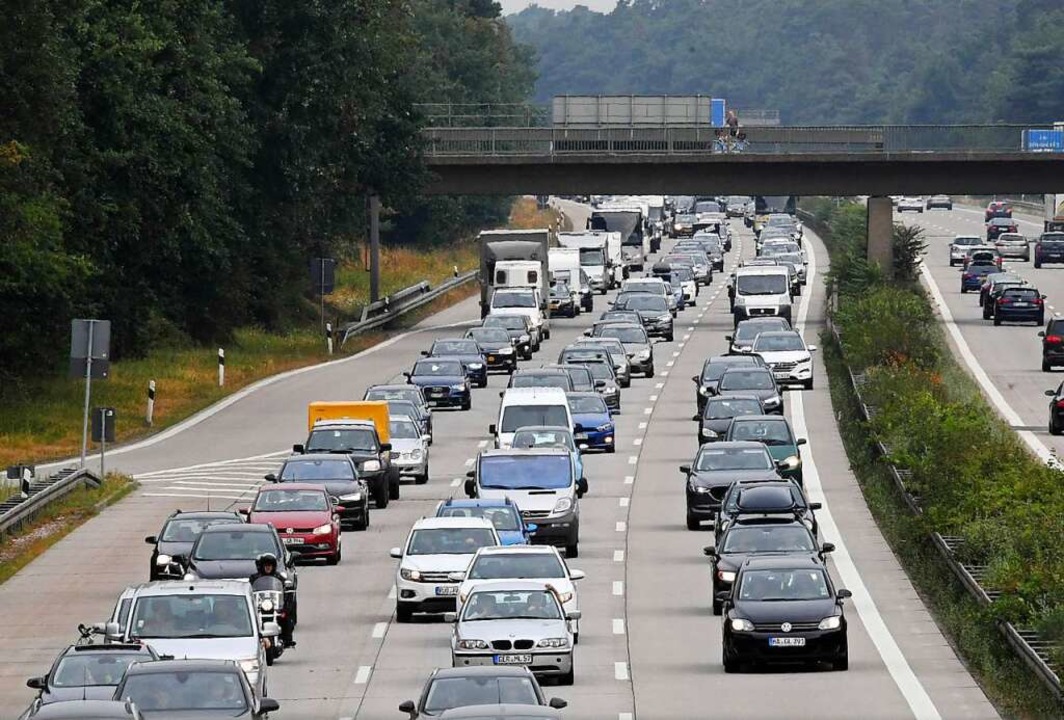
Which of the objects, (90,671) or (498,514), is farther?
(498,514)

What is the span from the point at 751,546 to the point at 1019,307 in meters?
52.6

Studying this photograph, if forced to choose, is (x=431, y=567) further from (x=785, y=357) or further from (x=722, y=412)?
(x=785, y=357)

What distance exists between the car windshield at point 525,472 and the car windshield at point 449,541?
5.65m

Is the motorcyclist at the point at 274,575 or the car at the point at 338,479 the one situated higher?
the car at the point at 338,479

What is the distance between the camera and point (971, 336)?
3081 inches

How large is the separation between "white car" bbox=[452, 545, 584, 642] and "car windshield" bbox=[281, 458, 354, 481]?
10.1 m

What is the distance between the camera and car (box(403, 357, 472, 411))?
191 ft

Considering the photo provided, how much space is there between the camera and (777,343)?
6116 cm

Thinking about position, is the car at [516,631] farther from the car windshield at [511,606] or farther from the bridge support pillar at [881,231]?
the bridge support pillar at [881,231]

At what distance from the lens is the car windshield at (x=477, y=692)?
1991 centimetres

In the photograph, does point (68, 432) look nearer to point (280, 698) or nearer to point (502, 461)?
point (502, 461)

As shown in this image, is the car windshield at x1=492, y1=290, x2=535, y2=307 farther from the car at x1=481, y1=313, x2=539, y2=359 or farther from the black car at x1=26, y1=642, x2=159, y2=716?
the black car at x1=26, y1=642, x2=159, y2=716

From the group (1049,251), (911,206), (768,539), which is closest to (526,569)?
(768,539)

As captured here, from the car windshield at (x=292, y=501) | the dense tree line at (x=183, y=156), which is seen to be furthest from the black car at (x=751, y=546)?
the dense tree line at (x=183, y=156)
